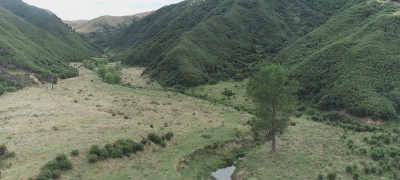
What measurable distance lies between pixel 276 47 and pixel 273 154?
414ft

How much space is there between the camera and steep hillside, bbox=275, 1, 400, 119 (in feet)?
303

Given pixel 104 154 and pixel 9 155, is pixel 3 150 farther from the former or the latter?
pixel 104 154

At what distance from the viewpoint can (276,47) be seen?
186m

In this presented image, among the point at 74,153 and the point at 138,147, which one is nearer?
the point at 74,153

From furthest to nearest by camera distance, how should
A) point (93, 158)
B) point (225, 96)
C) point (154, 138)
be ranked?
point (225, 96) → point (154, 138) → point (93, 158)

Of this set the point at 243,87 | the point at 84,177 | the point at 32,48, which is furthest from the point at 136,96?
the point at 32,48

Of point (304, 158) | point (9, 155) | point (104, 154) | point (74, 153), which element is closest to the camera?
point (9, 155)

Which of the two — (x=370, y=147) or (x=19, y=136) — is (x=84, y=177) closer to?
(x=19, y=136)

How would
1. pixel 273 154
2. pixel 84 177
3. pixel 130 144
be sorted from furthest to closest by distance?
pixel 273 154 < pixel 130 144 < pixel 84 177

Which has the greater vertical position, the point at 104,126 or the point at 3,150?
the point at 104,126

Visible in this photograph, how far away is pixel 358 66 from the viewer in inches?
4235

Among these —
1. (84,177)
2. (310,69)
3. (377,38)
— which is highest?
(377,38)

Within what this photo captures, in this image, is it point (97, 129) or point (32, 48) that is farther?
point (32, 48)

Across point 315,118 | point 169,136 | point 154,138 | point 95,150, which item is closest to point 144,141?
point 154,138
